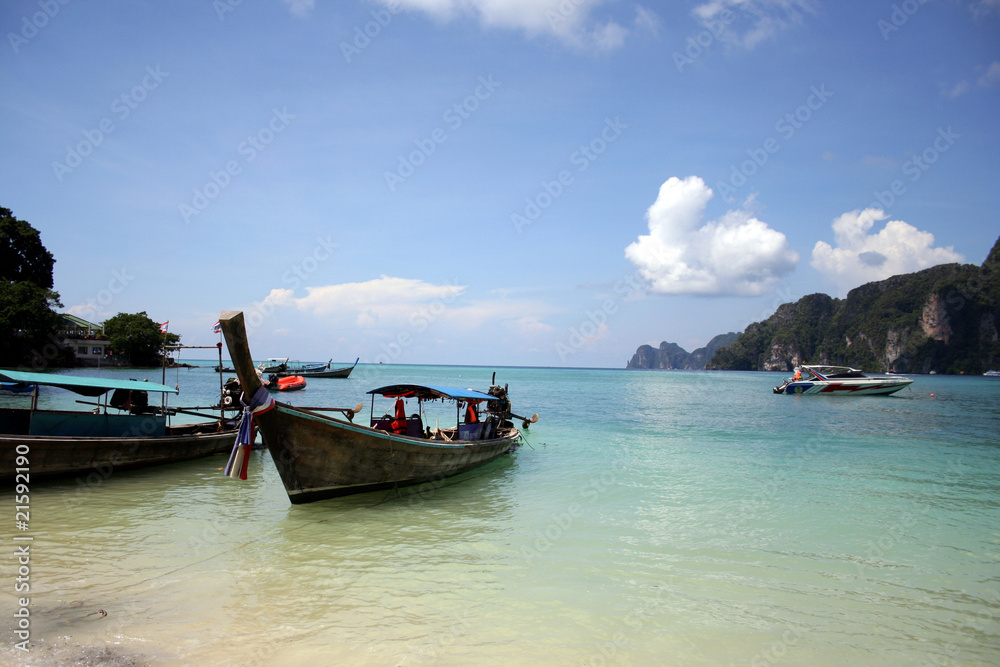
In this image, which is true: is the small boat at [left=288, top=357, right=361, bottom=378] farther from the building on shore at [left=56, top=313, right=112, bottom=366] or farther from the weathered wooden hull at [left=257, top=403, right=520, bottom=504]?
the weathered wooden hull at [left=257, top=403, right=520, bottom=504]

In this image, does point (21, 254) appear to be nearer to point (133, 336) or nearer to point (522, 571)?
point (133, 336)

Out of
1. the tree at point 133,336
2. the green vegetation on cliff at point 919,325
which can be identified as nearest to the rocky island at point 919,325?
the green vegetation on cliff at point 919,325

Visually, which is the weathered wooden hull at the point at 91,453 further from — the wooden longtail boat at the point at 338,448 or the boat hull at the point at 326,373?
the boat hull at the point at 326,373

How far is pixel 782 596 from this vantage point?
6.36 m

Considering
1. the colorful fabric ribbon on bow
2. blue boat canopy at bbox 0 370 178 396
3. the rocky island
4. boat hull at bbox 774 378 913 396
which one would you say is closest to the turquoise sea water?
the colorful fabric ribbon on bow

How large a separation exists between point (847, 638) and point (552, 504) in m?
5.68

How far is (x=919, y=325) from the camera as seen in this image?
10469 cm

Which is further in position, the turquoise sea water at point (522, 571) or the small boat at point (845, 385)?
the small boat at point (845, 385)

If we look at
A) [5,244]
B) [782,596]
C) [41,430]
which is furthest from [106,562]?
[5,244]

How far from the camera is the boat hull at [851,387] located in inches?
1677

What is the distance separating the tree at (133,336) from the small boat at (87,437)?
49.8 meters

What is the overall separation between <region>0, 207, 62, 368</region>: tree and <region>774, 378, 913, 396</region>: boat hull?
5993cm

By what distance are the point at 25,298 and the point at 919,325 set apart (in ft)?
442

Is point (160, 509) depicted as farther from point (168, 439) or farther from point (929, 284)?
point (929, 284)
